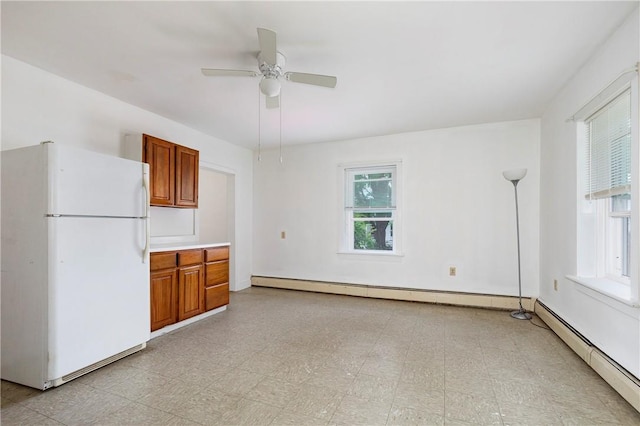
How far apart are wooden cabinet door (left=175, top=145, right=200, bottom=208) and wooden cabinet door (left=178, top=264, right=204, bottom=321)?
831 millimetres

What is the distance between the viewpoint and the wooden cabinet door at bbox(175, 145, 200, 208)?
3717 mm

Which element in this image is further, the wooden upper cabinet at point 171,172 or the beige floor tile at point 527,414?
the wooden upper cabinet at point 171,172

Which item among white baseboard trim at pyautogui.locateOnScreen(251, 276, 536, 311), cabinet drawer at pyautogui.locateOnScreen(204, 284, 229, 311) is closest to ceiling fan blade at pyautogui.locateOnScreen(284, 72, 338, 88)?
cabinet drawer at pyautogui.locateOnScreen(204, 284, 229, 311)

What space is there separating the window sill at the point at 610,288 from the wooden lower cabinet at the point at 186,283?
3.70 meters

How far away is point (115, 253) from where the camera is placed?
8.27 feet

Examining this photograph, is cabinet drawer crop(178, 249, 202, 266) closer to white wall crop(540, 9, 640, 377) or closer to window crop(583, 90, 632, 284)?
white wall crop(540, 9, 640, 377)

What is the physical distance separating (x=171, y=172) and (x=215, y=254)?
3.65 ft

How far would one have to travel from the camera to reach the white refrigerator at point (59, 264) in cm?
212

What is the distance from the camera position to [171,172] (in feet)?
11.8

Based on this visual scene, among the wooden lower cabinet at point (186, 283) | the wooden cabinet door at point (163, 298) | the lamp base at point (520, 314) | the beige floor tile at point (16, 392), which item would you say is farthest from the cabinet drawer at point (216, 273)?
the lamp base at point (520, 314)

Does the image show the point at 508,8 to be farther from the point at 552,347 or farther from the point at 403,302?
the point at 403,302

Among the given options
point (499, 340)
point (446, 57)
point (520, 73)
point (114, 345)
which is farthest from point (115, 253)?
point (520, 73)

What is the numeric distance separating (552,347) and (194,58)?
3.94 meters

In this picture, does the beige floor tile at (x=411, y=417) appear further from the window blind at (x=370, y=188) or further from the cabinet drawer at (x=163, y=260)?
the window blind at (x=370, y=188)
